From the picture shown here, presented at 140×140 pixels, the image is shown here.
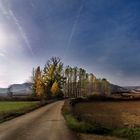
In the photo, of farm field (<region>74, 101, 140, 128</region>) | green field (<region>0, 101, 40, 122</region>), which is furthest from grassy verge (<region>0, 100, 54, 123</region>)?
farm field (<region>74, 101, 140, 128</region>)

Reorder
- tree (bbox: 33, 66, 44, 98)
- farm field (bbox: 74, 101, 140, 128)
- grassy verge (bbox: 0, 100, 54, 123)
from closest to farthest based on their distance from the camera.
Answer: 1. farm field (bbox: 74, 101, 140, 128)
2. grassy verge (bbox: 0, 100, 54, 123)
3. tree (bbox: 33, 66, 44, 98)

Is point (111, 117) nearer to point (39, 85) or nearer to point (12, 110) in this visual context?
point (12, 110)

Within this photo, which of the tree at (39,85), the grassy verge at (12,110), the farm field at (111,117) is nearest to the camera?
the farm field at (111,117)

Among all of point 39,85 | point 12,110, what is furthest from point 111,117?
point 39,85

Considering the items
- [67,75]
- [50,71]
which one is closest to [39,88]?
[50,71]

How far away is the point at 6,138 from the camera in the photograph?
61.4 ft

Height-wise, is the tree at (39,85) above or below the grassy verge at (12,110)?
above

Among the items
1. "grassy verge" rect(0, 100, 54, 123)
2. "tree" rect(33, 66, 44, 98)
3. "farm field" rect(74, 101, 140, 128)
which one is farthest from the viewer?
"tree" rect(33, 66, 44, 98)

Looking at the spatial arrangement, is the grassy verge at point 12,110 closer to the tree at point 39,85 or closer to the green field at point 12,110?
the green field at point 12,110

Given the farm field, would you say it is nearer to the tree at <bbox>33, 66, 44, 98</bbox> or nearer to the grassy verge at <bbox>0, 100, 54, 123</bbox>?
the grassy verge at <bbox>0, 100, 54, 123</bbox>

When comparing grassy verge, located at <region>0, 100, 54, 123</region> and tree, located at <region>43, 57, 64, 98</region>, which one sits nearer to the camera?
grassy verge, located at <region>0, 100, 54, 123</region>

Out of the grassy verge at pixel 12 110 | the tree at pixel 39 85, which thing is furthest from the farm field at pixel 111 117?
the tree at pixel 39 85

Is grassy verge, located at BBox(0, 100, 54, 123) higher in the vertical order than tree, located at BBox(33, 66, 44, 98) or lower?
lower

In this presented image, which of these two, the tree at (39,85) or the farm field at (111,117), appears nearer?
the farm field at (111,117)
